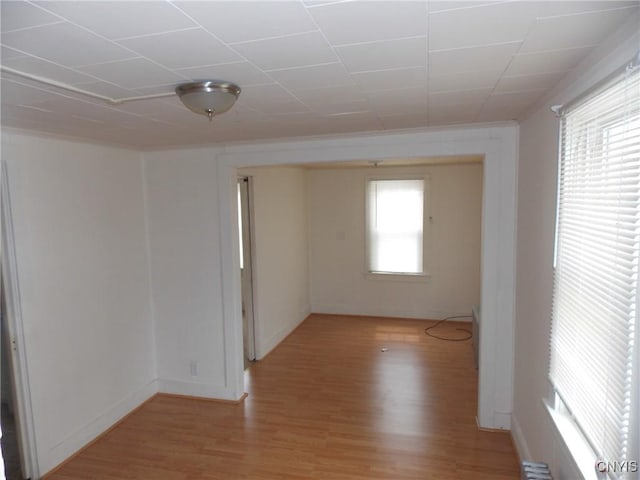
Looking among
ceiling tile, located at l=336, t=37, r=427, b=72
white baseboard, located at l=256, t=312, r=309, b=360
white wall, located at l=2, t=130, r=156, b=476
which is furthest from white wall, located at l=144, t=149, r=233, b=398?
ceiling tile, located at l=336, t=37, r=427, b=72

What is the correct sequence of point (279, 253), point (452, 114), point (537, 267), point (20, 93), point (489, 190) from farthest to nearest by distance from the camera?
point (279, 253), point (489, 190), point (452, 114), point (537, 267), point (20, 93)

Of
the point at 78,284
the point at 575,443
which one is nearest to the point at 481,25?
the point at 575,443

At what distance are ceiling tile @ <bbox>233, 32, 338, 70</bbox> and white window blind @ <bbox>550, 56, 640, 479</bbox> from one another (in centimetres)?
99

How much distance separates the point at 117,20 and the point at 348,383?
365cm

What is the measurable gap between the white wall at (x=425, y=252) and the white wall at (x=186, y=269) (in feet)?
9.55

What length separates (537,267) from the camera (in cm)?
238

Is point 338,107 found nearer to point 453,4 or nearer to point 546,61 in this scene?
point 546,61

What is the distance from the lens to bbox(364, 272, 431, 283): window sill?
6062 mm

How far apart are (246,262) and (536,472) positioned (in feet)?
11.1

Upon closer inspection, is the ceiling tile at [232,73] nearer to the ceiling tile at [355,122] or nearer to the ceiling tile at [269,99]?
the ceiling tile at [269,99]

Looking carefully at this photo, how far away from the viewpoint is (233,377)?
3.74 meters

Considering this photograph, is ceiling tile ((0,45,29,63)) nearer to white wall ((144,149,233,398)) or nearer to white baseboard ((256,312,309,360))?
white wall ((144,149,233,398))

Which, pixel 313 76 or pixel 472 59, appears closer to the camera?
pixel 472 59

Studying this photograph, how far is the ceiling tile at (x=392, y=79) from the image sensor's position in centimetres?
169
